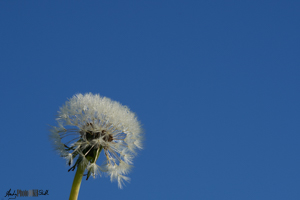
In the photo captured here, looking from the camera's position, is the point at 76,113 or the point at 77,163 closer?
the point at 77,163

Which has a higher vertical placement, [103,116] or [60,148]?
[103,116]

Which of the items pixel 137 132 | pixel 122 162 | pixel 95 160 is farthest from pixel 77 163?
pixel 137 132

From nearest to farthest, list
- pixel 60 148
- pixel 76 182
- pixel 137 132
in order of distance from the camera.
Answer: pixel 76 182
pixel 60 148
pixel 137 132

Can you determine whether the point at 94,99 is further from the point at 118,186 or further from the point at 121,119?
the point at 118,186

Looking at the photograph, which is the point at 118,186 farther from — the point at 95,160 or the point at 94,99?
the point at 94,99

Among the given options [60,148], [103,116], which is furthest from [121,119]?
[60,148]

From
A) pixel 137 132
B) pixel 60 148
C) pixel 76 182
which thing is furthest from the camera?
pixel 137 132

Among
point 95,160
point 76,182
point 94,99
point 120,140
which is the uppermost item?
point 94,99
